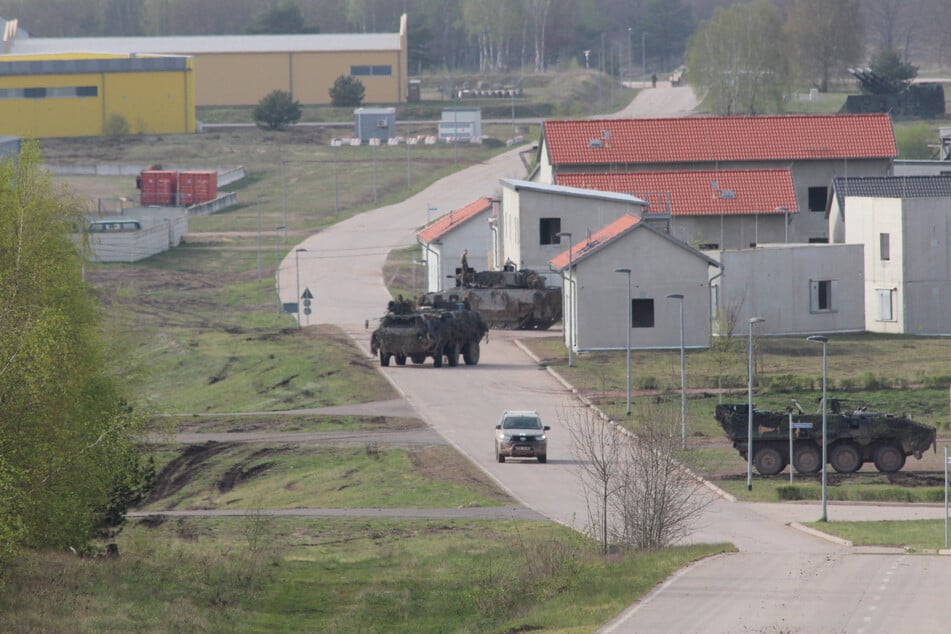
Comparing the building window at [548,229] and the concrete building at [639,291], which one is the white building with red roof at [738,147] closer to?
the building window at [548,229]

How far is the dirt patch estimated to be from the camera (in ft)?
131

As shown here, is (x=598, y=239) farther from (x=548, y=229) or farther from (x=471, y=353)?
(x=471, y=353)

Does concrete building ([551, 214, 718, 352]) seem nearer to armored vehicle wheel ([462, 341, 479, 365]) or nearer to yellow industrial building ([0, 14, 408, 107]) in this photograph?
armored vehicle wheel ([462, 341, 479, 365])

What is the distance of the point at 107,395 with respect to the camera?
3306cm

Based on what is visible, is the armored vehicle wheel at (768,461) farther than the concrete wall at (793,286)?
No

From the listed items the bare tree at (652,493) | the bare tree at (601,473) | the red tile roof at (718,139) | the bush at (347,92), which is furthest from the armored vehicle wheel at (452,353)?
the bush at (347,92)

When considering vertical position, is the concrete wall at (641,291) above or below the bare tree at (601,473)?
above

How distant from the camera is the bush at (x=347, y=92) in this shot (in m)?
142

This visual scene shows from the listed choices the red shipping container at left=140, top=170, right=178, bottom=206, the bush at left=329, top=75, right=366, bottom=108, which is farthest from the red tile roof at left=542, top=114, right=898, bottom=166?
the bush at left=329, top=75, right=366, bottom=108

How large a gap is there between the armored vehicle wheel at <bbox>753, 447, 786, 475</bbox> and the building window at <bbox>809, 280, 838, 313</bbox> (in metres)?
25.3

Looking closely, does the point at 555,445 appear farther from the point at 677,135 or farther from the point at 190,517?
the point at 677,135

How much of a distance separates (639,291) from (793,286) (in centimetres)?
848

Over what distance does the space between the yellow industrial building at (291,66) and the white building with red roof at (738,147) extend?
6589cm

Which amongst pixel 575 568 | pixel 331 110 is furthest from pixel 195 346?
pixel 331 110
